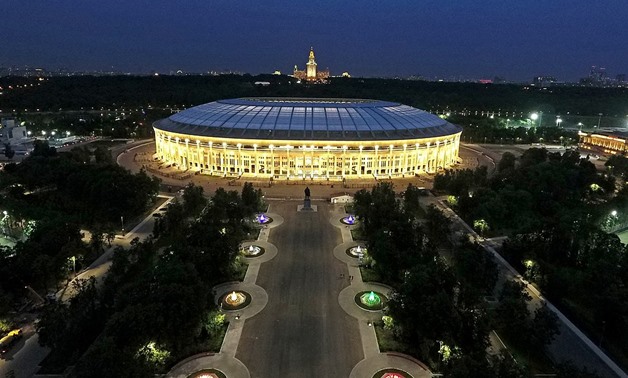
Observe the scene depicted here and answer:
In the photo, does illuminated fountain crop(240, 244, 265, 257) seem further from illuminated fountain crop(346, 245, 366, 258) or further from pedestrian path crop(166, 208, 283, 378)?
illuminated fountain crop(346, 245, 366, 258)

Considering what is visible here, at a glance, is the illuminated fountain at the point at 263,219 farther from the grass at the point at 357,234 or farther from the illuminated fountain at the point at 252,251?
the grass at the point at 357,234

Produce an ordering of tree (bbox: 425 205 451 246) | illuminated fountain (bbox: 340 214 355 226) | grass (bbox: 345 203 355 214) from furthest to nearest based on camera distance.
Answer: grass (bbox: 345 203 355 214) → illuminated fountain (bbox: 340 214 355 226) → tree (bbox: 425 205 451 246)

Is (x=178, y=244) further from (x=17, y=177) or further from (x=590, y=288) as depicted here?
(x=17, y=177)

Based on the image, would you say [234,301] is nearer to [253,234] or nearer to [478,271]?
[253,234]

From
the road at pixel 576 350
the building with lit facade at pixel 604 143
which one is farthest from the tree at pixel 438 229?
the building with lit facade at pixel 604 143

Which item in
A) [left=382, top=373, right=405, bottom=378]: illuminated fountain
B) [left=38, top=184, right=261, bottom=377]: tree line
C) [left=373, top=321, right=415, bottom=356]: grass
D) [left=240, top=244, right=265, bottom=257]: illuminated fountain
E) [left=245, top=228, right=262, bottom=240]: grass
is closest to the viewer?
[left=38, top=184, right=261, bottom=377]: tree line

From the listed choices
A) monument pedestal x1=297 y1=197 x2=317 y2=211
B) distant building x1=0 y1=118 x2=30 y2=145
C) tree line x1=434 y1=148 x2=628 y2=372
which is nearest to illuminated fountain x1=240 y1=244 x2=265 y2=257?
monument pedestal x1=297 y1=197 x2=317 y2=211

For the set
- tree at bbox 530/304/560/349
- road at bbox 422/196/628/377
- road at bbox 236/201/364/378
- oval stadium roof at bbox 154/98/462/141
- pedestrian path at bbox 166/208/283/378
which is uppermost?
oval stadium roof at bbox 154/98/462/141
